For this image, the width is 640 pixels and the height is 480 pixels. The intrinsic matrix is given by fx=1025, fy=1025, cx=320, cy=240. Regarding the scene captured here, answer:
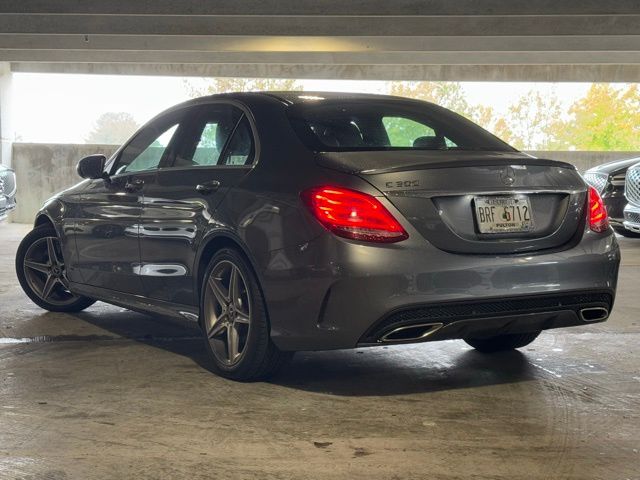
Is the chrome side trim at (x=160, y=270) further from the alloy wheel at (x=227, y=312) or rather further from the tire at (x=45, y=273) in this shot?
the tire at (x=45, y=273)

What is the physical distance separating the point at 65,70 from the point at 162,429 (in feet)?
70.0

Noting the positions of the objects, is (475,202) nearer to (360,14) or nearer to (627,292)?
(627,292)

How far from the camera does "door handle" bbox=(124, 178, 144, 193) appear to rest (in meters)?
6.18

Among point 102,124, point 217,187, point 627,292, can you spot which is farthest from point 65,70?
point 217,187

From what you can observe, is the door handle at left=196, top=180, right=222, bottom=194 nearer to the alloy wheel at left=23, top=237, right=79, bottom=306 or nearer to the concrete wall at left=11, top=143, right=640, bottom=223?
the alloy wheel at left=23, top=237, right=79, bottom=306

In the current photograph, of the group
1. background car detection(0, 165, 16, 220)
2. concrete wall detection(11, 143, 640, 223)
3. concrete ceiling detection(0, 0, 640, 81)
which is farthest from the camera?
concrete wall detection(11, 143, 640, 223)

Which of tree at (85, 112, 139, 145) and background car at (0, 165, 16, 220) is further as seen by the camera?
tree at (85, 112, 139, 145)

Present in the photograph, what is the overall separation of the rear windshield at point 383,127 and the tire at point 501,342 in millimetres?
1147

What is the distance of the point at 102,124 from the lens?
111 feet

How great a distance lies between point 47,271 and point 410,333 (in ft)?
12.7

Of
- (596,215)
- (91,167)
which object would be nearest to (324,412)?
(596,215)

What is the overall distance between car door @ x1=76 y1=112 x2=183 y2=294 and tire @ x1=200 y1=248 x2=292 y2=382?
0.83m

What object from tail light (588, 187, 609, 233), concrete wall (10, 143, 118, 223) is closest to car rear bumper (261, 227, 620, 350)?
tail light (588, 187, 609, 233)

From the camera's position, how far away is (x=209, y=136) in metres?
5.90
